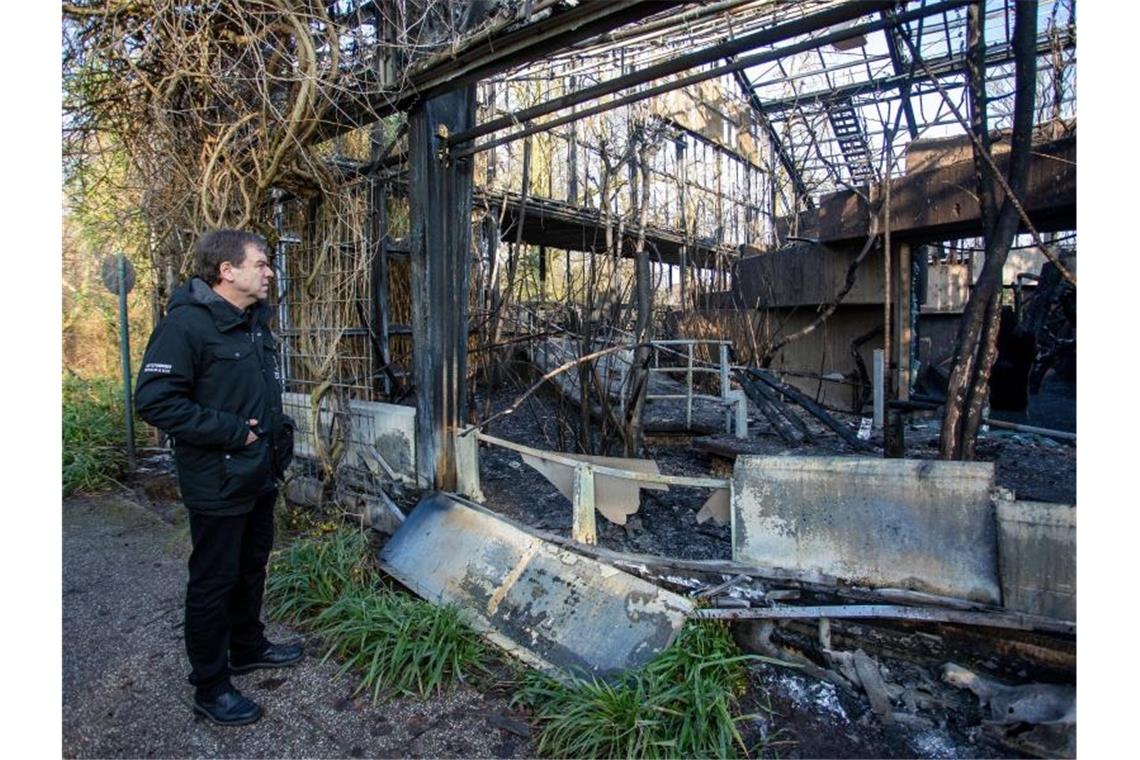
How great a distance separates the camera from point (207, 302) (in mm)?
2805

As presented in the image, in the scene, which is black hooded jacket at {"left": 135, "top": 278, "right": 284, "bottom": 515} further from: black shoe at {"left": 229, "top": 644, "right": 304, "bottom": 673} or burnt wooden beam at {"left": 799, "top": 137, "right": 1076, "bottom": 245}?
burnt wooden beam at {"left": 799, "top": 137, "right": 1076, "bottom": 245}

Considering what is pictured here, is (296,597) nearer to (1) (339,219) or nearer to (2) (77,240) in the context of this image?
(1) (339,219)

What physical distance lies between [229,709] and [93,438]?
19.2 feet

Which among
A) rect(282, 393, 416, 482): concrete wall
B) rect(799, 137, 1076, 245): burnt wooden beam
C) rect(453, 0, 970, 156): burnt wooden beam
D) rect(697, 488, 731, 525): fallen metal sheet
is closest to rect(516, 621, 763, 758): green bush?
rect(697, 488, 731, 525): fallen metal sheet

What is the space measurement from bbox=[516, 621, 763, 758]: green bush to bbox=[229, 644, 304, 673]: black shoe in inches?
47.0

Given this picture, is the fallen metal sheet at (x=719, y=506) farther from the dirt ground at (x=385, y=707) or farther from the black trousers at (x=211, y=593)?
the black trousers at (x=211, y=593)

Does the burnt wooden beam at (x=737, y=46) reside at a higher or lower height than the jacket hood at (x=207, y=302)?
higher

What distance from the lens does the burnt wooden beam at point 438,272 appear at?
15.3ft

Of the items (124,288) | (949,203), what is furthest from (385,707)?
(949,203)

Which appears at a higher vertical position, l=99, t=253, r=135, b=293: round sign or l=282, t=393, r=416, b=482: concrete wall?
l=99, t=253, r=135, b=293: round sign

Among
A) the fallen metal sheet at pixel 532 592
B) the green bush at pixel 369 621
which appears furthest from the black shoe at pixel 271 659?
the fallen metal sheet at pixel 532 592

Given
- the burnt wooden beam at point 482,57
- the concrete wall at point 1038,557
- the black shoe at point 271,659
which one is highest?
the burnt wooden beam at point 482,57

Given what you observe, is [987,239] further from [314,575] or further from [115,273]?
[115,273]

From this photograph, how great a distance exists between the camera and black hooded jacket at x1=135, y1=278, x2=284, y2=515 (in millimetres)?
2625
